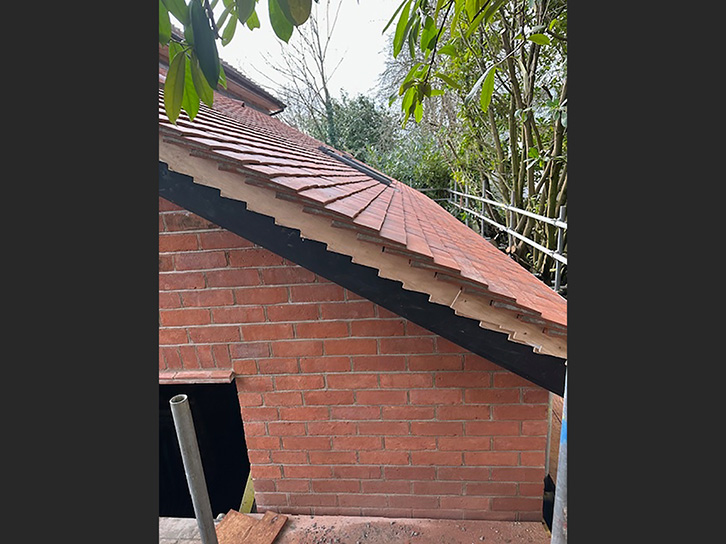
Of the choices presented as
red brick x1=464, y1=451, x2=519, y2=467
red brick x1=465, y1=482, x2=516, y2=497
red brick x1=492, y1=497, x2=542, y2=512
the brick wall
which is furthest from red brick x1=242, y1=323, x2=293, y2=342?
red brick x1=492, y1=497, x2=542, y2=512

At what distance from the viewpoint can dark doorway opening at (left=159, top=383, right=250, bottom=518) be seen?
197 inches

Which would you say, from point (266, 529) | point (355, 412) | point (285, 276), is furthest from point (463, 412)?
point (266, 529)

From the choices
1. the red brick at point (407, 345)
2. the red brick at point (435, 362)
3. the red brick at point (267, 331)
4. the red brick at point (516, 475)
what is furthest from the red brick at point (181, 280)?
the red brick at point (516, 475)

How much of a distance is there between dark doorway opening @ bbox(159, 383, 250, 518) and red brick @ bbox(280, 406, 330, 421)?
8.49 ft

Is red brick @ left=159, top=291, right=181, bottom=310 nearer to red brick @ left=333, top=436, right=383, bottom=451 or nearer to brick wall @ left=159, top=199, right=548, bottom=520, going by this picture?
brick wall @ left=159, top=199, right=548, bottom=520

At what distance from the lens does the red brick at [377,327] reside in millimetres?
2518

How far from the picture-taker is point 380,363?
8.48 ft

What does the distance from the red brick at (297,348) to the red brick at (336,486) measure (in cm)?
98

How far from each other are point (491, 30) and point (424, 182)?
657 cm

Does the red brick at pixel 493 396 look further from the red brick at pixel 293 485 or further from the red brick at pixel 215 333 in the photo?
the red brick at pixel 215 333

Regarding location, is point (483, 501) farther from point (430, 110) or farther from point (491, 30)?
point (430, 110)

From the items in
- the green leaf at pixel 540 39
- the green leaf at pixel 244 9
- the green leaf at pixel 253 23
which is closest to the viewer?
the green leaf at pixel 244 9

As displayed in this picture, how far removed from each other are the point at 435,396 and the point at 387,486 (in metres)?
0.78

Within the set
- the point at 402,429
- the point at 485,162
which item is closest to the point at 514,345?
the point at 402,429
